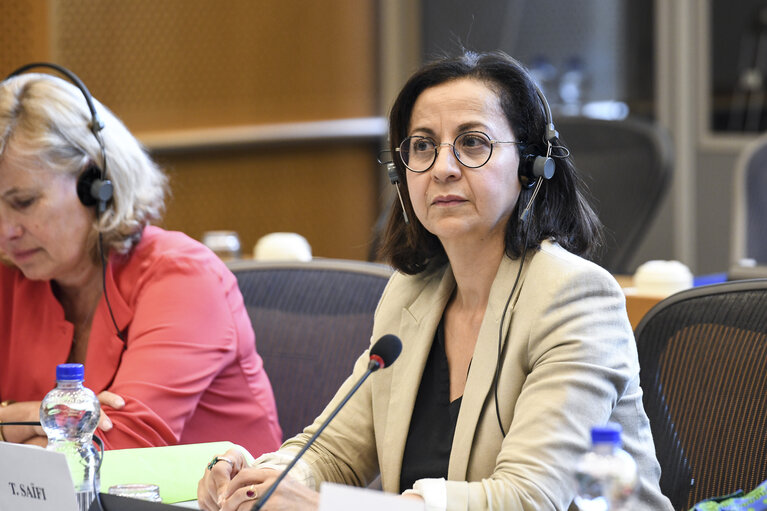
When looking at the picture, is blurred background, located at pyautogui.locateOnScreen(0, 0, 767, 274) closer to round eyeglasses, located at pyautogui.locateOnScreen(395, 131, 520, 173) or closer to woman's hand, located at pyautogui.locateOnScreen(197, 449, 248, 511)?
round eyeglasses, located at pyautogui.locateOnScreen(395, 131, 520, 173)

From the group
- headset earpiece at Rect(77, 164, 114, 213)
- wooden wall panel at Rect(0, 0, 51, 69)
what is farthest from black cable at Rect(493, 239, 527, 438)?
wooden wall panel at Rect(0, 0, 51, 69)

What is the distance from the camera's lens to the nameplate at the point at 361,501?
865 millimetres

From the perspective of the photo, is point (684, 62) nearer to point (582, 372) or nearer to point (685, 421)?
point (685, 421)

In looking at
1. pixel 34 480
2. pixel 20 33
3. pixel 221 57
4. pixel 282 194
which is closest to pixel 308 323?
pixel 34 480

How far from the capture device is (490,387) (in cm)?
132

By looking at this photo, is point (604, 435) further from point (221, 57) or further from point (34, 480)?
point (221, 57)

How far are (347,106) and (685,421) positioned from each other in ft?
9.47

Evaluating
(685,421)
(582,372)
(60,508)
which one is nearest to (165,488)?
(60,508)

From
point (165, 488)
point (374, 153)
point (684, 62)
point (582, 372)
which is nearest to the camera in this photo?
point (582, 372)

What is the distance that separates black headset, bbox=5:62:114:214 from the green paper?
1.73 feet

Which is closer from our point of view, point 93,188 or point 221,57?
point 93,188

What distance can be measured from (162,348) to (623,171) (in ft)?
5.70

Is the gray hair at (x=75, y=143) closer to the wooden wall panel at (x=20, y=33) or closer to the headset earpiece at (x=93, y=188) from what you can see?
the headset earpiece at (x=93, y=188)

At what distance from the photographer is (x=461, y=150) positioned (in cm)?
140
